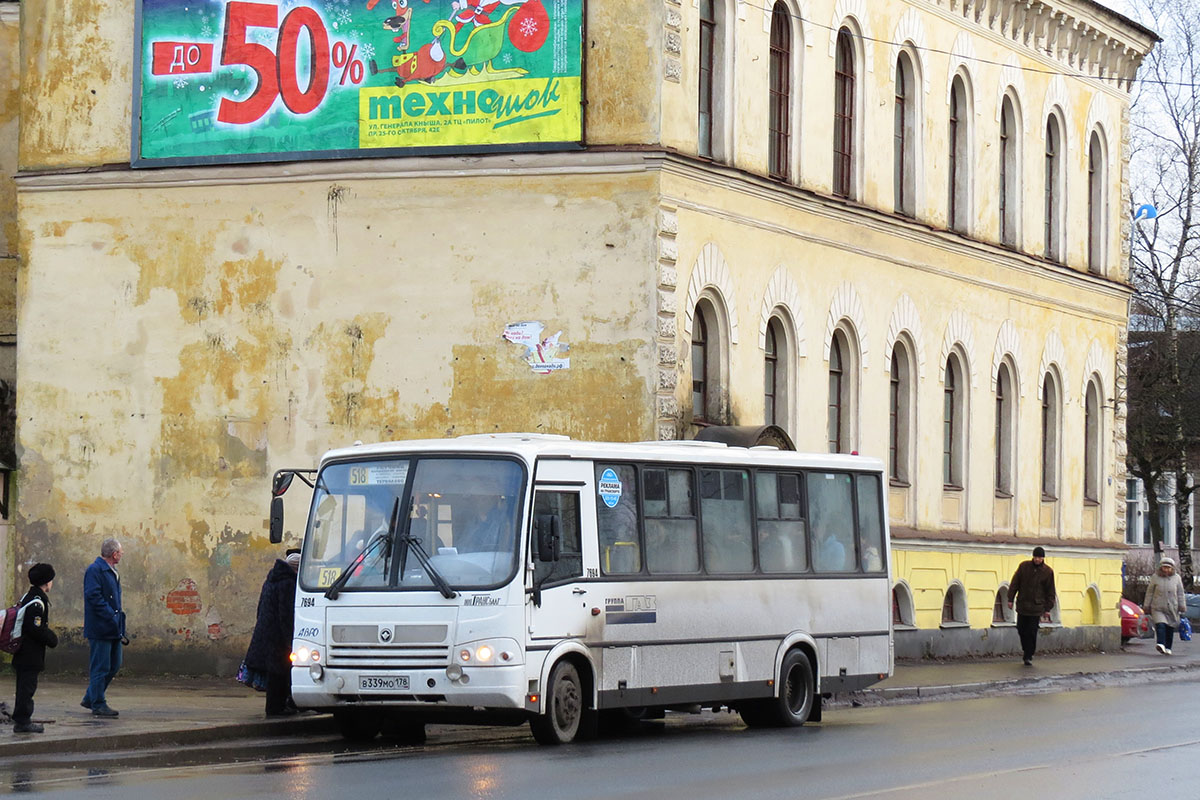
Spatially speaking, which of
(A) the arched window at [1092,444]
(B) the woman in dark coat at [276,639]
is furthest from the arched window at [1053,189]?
(B) the woman in dark coat at [276,639]

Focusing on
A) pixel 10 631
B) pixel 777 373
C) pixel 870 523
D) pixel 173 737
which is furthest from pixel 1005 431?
pixel 10 631

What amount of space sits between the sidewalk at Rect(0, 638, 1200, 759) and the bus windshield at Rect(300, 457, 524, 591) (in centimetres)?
187

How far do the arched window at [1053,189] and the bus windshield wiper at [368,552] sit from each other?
72.5ft

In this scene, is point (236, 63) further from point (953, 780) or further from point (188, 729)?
point (953, 780)

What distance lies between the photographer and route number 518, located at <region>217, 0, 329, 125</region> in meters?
26.2

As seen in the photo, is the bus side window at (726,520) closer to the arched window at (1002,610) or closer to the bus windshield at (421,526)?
the bus windshield at (421,526)

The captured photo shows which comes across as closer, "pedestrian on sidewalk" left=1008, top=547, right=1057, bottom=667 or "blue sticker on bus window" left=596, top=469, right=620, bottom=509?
"blue sticker on bus window" left=596, top=469, right=620, bottom=509

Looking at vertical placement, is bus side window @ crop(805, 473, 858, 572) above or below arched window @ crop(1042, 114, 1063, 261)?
below

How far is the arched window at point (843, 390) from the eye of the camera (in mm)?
30719

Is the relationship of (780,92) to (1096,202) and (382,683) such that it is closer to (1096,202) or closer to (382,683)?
(1096,202)

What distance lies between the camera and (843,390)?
30906mm

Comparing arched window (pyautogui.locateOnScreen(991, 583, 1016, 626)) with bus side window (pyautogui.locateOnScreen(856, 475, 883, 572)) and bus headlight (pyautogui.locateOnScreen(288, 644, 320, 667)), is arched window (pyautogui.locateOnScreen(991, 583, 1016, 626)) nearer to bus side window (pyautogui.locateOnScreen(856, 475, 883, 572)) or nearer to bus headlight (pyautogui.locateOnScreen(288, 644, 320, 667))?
bus side window (pyautogui.locateOnScreen(856, 475, 883, 572))

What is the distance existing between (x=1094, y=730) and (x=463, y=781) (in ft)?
24.8

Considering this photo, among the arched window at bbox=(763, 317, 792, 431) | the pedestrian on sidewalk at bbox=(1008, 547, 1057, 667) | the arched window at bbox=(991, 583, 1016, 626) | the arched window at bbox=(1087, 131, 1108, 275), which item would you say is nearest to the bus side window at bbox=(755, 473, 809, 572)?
the arched window at bbox=(763, 317, 792, 431)
